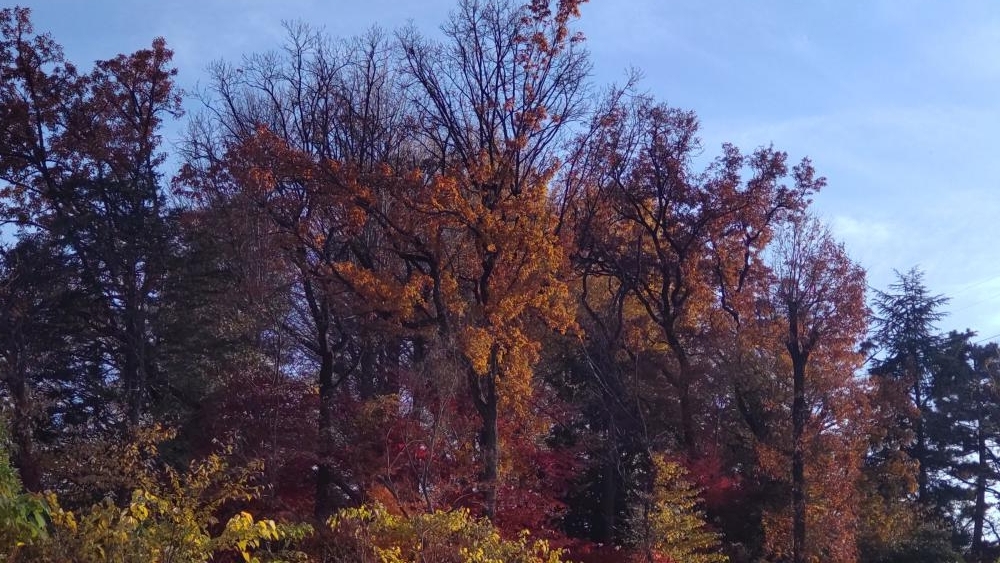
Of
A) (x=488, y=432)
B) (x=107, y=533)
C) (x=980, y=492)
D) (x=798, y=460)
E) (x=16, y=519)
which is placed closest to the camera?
(x=16, y=519)

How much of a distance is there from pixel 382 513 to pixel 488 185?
11.6m

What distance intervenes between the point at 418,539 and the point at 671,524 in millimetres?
10023

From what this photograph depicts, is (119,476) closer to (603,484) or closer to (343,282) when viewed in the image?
(343,282)

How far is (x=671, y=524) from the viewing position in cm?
1855

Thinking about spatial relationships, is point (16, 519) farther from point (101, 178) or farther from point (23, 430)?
point (101, 178)

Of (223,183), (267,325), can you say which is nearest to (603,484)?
(267,325)

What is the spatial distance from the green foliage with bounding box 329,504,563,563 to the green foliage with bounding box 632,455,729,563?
8.89 meters

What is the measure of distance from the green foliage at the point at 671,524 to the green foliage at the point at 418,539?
350 inches

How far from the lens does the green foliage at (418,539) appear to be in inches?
366

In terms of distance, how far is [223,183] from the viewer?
22.2 meters

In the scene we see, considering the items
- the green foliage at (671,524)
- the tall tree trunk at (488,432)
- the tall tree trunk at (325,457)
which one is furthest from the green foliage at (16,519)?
the green foliage at (671,524)

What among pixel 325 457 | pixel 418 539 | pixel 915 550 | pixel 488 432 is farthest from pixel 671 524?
pixel 915 550

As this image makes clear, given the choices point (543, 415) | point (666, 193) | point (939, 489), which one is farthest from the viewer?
point (939, 489)

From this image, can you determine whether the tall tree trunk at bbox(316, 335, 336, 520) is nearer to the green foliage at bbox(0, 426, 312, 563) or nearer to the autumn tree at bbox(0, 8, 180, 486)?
the autumn tree at bbox(0, 8, 180, 486)
